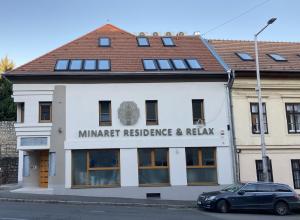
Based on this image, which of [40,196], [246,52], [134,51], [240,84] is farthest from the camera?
[246,52]

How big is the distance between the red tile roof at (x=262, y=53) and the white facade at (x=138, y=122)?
7.97 ft

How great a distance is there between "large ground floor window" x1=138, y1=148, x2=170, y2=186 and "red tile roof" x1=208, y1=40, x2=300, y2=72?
266 inches

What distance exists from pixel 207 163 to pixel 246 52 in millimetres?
8732

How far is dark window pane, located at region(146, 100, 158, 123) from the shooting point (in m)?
21.5

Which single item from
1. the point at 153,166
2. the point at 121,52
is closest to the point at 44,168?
the point at 153,166

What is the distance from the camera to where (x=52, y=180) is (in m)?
20.2

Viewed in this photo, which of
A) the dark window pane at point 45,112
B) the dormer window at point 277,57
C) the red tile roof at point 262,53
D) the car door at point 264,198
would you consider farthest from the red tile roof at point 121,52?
the car door at point 264,198

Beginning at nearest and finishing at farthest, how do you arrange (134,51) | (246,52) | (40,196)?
(40,196) → (134,51) → (246,52)

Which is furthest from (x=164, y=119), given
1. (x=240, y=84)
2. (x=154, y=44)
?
(x=154, y=44)

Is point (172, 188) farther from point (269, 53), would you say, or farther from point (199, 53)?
point (269, 53)

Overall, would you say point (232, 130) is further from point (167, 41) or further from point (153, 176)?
point (167, 41)

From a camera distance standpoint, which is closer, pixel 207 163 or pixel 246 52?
pixel 207 163

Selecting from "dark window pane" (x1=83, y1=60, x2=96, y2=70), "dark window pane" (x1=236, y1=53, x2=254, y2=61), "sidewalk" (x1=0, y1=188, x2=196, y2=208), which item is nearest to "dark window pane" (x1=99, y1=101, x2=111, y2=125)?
"dark window pane" (x1=83, y1=60, x2=96, y2=70)

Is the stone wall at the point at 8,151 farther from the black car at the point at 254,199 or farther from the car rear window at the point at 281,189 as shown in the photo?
the car rear window at the point at 281,189
